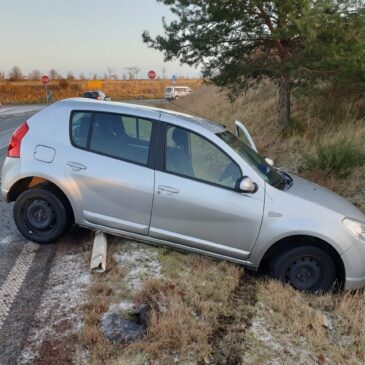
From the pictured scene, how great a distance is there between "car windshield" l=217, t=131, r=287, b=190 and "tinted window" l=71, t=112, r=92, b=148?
1.47 m

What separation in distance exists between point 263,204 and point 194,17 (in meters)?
5.92

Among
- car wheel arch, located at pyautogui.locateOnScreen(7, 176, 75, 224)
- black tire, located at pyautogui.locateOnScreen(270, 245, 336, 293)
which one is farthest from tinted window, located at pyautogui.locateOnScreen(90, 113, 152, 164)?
black tire, located at pyautogui.locateOnScreen(270, 245, 336, 293)

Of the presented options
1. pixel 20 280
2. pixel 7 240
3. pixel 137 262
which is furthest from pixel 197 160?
pixel 7 240

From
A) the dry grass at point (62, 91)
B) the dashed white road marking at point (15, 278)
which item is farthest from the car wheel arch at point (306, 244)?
the dry grass at point (62, 91)

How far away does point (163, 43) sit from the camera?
29.6 ft

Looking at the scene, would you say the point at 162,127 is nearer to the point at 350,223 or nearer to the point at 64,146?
the point at 64,146

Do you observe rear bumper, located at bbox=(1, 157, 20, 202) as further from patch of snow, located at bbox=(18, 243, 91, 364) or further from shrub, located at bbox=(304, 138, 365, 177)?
shrub, located at bbox=(304, 138, 365, 177)

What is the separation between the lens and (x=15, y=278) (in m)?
3.94

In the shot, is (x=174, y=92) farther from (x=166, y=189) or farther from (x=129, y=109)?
(x=166, y=189)

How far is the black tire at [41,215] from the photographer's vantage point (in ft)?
14.9

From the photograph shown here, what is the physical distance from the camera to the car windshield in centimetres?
419

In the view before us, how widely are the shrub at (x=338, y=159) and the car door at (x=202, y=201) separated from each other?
3718 millimetres

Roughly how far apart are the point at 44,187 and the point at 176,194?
5.28 ft

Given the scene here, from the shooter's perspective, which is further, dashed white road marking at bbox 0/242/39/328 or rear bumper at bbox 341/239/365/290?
rear bumper at bbox 341/239/365/290
